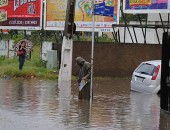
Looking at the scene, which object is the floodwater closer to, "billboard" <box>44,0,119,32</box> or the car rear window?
the car rear window

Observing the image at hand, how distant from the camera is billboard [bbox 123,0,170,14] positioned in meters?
29.4

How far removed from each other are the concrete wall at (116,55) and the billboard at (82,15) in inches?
116

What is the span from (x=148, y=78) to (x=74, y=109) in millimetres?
5985

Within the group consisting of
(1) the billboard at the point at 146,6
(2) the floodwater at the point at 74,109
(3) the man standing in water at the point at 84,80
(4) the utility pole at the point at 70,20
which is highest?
(1) the billboard at the point at 146,6

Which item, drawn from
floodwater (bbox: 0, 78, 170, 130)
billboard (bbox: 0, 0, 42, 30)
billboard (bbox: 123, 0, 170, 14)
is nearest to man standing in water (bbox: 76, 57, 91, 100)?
floodwater (bbox: 0, 78, 170, 130)

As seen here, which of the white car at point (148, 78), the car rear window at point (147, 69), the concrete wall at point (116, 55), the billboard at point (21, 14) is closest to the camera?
the white car at point (148, 78)

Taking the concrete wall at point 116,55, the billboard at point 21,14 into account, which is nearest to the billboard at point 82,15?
the billboard at point 21,14

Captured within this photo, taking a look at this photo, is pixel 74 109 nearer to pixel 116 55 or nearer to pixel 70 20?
pixel 70 20

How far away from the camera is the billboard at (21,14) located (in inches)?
1401

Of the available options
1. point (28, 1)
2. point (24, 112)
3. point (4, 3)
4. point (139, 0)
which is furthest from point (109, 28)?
point (24, 112)

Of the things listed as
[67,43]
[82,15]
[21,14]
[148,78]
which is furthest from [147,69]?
[21,14]

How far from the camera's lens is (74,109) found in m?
15.0

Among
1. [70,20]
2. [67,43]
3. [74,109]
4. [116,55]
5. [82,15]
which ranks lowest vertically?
[74,109]

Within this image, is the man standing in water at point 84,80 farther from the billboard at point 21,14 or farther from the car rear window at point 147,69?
the billboard at point 21,14
